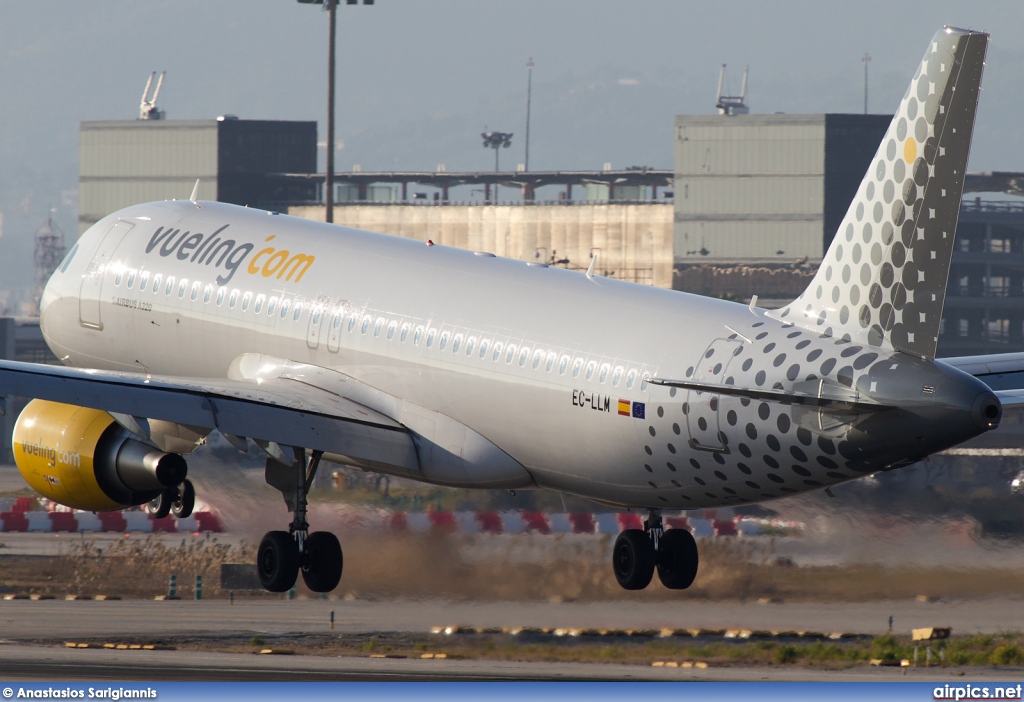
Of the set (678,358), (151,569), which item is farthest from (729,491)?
(151,569)

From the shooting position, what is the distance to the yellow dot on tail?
29.2 metres

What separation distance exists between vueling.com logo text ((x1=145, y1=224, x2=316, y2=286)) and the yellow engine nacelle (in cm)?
455

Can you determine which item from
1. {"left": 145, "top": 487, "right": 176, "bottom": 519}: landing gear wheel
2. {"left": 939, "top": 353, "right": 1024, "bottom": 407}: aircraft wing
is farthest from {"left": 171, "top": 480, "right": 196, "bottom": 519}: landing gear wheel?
{"left": 939, "top": 353, "right": 1024, "bottom": 407}: aircraft wing

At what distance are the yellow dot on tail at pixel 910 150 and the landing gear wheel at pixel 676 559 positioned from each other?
989 centimetres

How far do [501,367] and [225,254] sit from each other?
29.2ft

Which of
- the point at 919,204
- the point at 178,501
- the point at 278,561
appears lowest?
the point at 278,561

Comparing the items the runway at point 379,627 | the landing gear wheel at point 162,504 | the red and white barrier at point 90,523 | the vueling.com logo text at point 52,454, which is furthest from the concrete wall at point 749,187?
the vueling.com logo text at point 52,454

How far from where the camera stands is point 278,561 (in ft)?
118

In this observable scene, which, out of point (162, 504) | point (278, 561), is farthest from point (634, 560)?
point (162, 504)

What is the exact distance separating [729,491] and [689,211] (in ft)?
377

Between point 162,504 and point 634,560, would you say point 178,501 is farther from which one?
point 634,560

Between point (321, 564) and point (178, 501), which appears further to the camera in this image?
point (178, 501)

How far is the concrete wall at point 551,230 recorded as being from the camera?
480ft

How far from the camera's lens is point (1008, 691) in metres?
41.4
